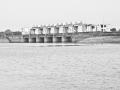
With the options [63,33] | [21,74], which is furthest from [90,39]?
[21,74]

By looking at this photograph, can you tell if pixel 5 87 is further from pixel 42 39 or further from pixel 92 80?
Result: pixel 42 39

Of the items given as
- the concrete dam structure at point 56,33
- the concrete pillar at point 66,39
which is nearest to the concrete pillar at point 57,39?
the concrete dam structure at point 56,33

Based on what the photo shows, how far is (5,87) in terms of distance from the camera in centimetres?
2677

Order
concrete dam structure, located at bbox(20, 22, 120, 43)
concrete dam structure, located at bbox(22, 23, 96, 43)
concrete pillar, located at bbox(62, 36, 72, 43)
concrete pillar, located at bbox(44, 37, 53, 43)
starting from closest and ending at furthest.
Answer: concrete dam structure, located at bbox(20, 22, 120, 43) → concrete pillar, located at bbox(62, 36, 72, 43) → concrete dam structure, located at bbox(22, 23, 96, 43) → concrete pillar, located at bbox(44, 37, 53, 43)

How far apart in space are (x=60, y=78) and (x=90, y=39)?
129307mm

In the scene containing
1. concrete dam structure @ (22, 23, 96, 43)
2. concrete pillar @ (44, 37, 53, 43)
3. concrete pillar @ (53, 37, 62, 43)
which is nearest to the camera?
concrete dam structure @ (22, 23, 96, 43)

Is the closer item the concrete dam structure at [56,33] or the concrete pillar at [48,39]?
the concrete dam structure at [56,33]

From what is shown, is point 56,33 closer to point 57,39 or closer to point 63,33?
point 63,33

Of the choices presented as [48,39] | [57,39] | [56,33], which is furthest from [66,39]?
[48,39]

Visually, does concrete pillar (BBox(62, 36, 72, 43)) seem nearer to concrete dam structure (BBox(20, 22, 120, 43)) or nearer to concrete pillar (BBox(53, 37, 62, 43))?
concrete dam structure (BBox(20, 22, 120, 43))

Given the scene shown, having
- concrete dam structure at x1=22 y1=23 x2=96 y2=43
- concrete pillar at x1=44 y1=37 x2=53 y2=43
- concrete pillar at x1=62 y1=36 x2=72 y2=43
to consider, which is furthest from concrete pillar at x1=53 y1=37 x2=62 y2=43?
concrete pillar at x1=62 y1=36 x2=72 y2=43

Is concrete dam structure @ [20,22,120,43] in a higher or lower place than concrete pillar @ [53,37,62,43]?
higher

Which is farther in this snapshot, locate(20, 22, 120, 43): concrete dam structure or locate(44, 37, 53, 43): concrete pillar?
locate(44, 37, 53, 43): concrete pillar

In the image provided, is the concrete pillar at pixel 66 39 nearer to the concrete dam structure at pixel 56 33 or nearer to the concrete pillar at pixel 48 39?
the concrete dam structure at pixel 56 33
